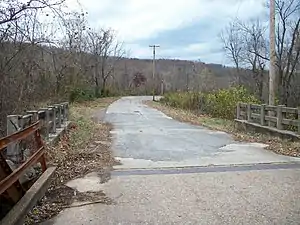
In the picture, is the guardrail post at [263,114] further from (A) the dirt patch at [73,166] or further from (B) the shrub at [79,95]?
(B) the shrub at [79,95]

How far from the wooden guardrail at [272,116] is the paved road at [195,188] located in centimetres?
199

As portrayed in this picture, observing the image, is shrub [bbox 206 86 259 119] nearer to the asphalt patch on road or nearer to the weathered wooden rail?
the asphalt patch on road

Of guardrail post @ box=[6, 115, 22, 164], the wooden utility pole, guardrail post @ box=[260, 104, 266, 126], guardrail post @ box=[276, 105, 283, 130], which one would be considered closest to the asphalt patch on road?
guardrail post @ box=[6, 115, 22, 164]

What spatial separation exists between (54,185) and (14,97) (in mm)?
3550

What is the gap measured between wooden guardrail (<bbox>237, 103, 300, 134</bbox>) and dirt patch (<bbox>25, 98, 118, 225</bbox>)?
18.1ft

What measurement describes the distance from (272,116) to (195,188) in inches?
332

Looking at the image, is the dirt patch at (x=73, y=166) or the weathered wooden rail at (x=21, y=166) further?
the dirt patch at (x=73, y=166)

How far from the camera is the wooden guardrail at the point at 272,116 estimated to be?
1285 cm

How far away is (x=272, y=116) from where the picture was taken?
14.3m

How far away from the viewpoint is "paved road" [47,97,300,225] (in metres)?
5.18

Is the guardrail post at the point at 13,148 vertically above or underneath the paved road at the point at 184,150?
above

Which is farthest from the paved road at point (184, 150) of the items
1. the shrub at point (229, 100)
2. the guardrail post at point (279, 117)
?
the shrub at point (229, 100)

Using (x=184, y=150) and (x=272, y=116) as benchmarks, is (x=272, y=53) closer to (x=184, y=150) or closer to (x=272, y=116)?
(x=272, y=116)

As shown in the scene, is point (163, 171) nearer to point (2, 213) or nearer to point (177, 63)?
point (2, 213)
